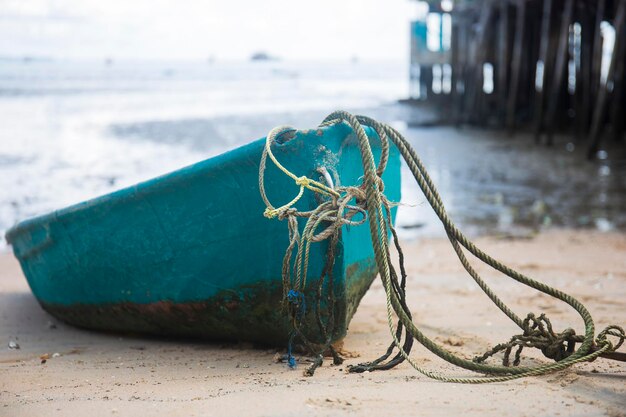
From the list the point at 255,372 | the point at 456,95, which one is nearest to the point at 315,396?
the point at 255,372

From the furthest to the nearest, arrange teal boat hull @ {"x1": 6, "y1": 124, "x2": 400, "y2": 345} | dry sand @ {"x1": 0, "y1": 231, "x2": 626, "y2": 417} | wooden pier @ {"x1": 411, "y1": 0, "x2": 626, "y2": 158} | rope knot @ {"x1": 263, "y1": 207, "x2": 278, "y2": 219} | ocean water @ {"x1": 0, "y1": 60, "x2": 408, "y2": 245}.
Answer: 1. wooden pier @ {"x1": 411, "y1": 0, "x2": 626, "y2": 158}
2. ocean water @ {"x1": 0, "y1": 60, "x2": 408, "y2": 245}
3. teal boat hull @ {"x1": 6, "y1": 124, "x2": 400, "y2": 345}
4. rope knot @ {"x1": 263, "y1": 207, "x2": 278, "y2": 219}
5. dry sand @ {"x1": 0, "y1": 231, "x2": 626, "y2": 417}

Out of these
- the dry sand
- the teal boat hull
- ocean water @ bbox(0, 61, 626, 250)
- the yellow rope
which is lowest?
ocean water @ bbox(0, 61, 626, 250)

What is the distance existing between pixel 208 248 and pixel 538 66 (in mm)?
14995

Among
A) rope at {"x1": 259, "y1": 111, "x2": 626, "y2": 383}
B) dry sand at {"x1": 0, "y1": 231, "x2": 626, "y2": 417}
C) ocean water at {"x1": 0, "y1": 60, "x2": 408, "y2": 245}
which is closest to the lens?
dry sand at {"x1": 0, "y1": 231, "x2": 626, "y2": 417}

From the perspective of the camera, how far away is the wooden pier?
36.8 feet

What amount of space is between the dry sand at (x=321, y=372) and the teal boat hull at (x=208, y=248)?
176 mm

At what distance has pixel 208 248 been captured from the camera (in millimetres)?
3408

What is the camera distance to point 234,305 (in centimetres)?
346

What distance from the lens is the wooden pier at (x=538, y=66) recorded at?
11.2 metres

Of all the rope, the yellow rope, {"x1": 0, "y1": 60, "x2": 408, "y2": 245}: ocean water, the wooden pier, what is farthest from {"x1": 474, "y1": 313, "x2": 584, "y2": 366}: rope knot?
the wooden pier

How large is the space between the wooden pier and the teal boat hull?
745 centimetres

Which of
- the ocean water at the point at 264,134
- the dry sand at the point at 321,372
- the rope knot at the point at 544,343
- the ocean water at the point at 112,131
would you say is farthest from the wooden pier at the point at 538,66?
the rope knot at the point at 544,343

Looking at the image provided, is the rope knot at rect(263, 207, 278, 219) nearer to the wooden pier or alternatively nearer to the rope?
the rope

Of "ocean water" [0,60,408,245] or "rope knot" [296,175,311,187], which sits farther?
"ocean water" [0,60,408,245]
